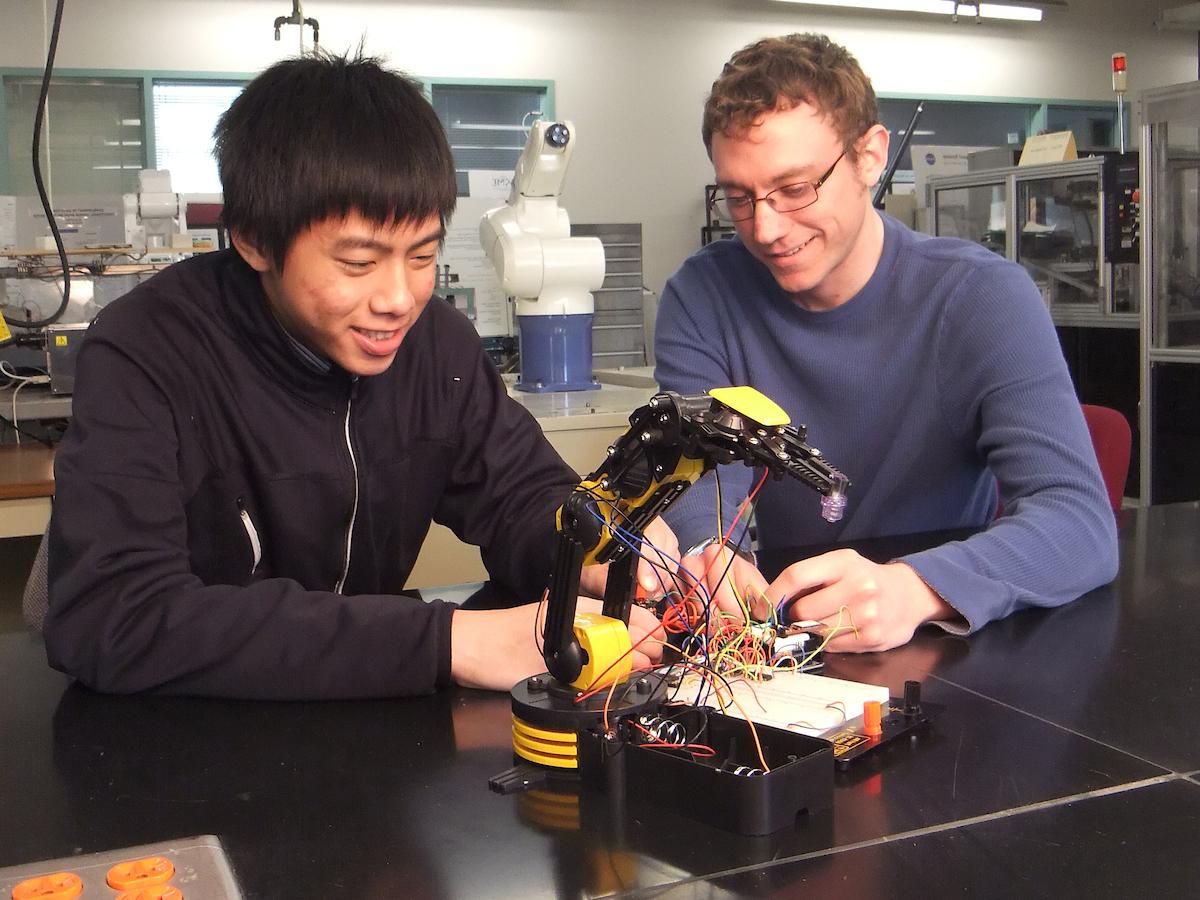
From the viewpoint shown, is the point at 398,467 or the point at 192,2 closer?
the point at 398,467

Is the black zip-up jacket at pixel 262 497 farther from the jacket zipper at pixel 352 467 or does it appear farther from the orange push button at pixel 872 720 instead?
the orange push button at pixel 872 720

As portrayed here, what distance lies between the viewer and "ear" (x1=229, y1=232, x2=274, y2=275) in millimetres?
1146

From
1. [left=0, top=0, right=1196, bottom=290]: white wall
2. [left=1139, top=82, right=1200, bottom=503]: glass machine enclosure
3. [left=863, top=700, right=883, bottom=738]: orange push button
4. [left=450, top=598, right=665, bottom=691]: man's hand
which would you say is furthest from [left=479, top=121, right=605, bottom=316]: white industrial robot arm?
[left=0, top=0, right=1196, bottom=290]: white wall

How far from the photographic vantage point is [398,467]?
132 cm

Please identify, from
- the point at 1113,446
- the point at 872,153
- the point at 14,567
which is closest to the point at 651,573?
the point at 872,153

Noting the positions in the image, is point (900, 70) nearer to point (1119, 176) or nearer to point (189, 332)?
point (1119, 176)

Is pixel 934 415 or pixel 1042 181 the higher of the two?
pixel 1042 181

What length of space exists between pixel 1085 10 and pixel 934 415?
717cm

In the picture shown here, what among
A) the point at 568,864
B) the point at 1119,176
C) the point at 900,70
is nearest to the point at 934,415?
the point at 568,864

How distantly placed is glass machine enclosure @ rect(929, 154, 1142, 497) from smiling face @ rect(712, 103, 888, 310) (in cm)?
310

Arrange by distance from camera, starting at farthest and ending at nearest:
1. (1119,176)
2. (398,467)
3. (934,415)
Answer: (1119,176) → (934,415) → (398,467)

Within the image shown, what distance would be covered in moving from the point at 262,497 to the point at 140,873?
642 millimetres

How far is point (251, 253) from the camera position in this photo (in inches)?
45.6

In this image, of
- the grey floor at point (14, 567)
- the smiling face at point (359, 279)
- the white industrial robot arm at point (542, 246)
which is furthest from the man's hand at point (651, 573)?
the grey floor at point (14, 567)
